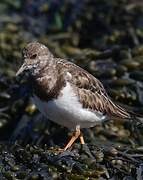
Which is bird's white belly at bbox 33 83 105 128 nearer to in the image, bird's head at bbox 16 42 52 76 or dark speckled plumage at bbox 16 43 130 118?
dark speckled plumage at bbox 16 43 130 118

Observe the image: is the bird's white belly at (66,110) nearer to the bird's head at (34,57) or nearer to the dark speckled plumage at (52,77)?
the dark speckled plumage at (52,77)

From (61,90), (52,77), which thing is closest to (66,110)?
(61,90)

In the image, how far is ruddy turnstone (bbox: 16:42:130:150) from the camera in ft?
16.5

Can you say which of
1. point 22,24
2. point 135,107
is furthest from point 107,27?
point 135,107

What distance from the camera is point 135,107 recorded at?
6238 mm

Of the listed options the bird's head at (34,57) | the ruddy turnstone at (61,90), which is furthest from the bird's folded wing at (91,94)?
the bird's head at (34,57)

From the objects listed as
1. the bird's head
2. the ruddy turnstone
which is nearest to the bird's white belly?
the ruddy turnstone

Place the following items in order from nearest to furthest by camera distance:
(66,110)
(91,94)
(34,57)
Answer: (66,110), (34,57), (91,94)

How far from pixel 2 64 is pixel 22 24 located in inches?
58.2

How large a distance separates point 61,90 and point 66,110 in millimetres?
139

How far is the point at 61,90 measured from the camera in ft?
16.6

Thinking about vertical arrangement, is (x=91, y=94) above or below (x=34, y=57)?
below

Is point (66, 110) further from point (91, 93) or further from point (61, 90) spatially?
point (91, 93)

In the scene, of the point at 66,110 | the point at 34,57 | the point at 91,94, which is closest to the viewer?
the point at 66,110
